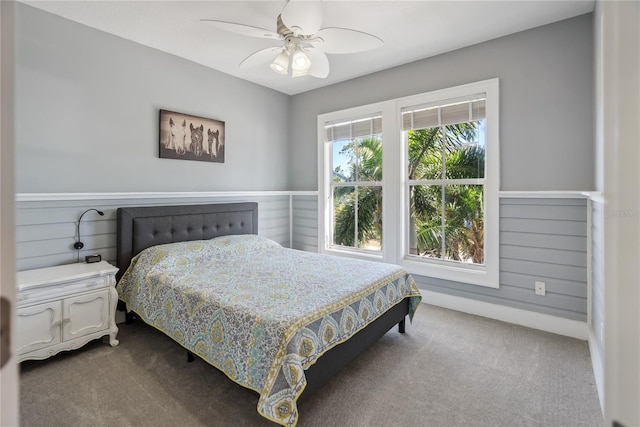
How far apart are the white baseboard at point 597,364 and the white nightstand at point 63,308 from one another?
3391mm

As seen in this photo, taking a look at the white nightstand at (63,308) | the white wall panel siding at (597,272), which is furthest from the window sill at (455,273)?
the white nightstand at (63,308)

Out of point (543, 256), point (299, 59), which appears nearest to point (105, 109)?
point (299, 59)

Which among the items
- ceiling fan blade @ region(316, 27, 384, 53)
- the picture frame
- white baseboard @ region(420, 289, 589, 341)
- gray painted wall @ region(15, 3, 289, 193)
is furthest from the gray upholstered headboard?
white baseboard @ region(420, 289, 589, 341)

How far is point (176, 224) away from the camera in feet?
10.4

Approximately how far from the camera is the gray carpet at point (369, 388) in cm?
169

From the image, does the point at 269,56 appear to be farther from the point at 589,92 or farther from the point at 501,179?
the point at 589,92

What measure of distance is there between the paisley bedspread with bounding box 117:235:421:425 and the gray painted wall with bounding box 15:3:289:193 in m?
0.86

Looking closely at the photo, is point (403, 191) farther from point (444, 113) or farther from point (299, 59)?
point (299, 59)

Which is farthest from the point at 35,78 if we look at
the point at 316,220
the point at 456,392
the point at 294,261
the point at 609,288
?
the point at 456,392

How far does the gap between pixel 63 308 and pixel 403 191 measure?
10.7ft

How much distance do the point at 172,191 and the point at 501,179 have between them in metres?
3.32

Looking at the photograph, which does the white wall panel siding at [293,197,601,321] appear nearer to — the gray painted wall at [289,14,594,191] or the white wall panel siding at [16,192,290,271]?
the gray painted wall at [289,14,594,191]

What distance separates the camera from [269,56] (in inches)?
95.9

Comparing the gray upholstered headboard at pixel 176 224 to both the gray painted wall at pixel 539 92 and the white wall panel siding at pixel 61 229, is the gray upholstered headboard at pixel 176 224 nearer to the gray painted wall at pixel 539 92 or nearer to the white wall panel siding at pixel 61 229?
the white wall panel siding at pixel 61 229
